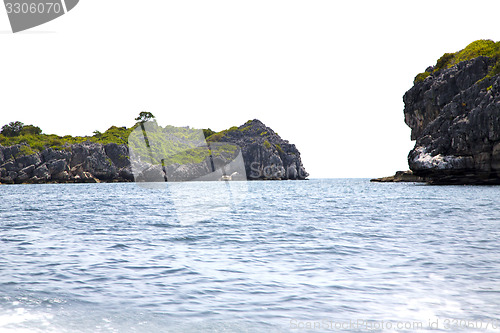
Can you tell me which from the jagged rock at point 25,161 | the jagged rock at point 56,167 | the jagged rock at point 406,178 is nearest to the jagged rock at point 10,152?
the jagged rock at point 25,161

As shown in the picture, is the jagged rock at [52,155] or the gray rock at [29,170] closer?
the gray rock at [29,170]

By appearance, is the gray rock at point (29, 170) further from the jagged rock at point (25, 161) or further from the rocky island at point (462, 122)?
the rocky island at point (462, 122)

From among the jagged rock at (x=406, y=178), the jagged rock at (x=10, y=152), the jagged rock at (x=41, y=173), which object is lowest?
the jagged rock at (x=406, y=178)

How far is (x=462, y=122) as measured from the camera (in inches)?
2884

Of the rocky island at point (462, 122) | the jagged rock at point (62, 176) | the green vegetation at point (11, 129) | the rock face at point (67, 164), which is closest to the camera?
the rocky island at point (462, 122)

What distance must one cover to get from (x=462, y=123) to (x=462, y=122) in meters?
0.30

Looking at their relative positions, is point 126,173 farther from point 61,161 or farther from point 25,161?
point 25,161

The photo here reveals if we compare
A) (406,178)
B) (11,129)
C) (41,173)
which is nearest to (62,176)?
(41,173)

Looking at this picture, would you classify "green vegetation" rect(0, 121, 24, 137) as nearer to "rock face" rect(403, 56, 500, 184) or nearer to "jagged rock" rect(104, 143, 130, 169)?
"jagged rock" rect(104, 143, 130, 169)

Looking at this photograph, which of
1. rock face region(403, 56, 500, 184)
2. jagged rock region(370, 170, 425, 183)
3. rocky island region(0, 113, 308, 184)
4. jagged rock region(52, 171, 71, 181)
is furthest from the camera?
jagged rock region(52, 171, 71, 181)

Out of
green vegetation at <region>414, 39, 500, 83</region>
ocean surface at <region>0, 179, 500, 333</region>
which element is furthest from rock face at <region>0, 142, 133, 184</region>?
ocean surface at <region>0, 179, 500, 333</region>

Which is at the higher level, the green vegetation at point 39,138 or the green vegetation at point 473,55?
the green vegetation at point 39,138

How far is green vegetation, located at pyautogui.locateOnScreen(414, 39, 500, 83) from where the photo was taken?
81200 millimetres

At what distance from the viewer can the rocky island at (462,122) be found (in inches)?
2692
